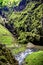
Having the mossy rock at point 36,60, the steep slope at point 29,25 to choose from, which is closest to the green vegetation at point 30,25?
the steep slope at point 29,25

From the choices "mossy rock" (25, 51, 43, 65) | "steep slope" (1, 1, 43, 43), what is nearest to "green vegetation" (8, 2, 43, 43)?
"steep slope" (1, 1, 43, 43)

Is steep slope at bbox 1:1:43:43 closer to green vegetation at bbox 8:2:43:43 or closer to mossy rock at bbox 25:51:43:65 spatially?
green vegetation at bbox 8:2:43:43

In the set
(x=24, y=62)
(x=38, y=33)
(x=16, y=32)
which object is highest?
(x=24, y=62)

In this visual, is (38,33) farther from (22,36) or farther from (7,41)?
(7,41)

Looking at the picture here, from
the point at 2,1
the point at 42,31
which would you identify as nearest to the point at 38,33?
the point at 42,31

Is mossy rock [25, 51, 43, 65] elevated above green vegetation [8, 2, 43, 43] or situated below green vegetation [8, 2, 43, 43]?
above

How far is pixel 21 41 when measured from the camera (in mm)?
85875

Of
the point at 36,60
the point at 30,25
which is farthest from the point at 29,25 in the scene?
the point at 36,60

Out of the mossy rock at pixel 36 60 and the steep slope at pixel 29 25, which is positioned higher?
the mossy rock at pixel 36 60

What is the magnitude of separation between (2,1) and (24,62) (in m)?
32.5

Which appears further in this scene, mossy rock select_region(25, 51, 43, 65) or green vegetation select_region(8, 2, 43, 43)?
green vegetation select_region(8, 2, 43, 43)

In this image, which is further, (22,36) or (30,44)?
(22,36)

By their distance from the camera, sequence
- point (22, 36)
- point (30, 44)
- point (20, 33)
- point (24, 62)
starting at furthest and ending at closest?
point (20, 33) → point (22, 36) → point (30, 44) → point (24, 62)

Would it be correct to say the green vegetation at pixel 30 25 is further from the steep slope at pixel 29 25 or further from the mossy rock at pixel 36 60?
the mossy rock at pixel 36 60
